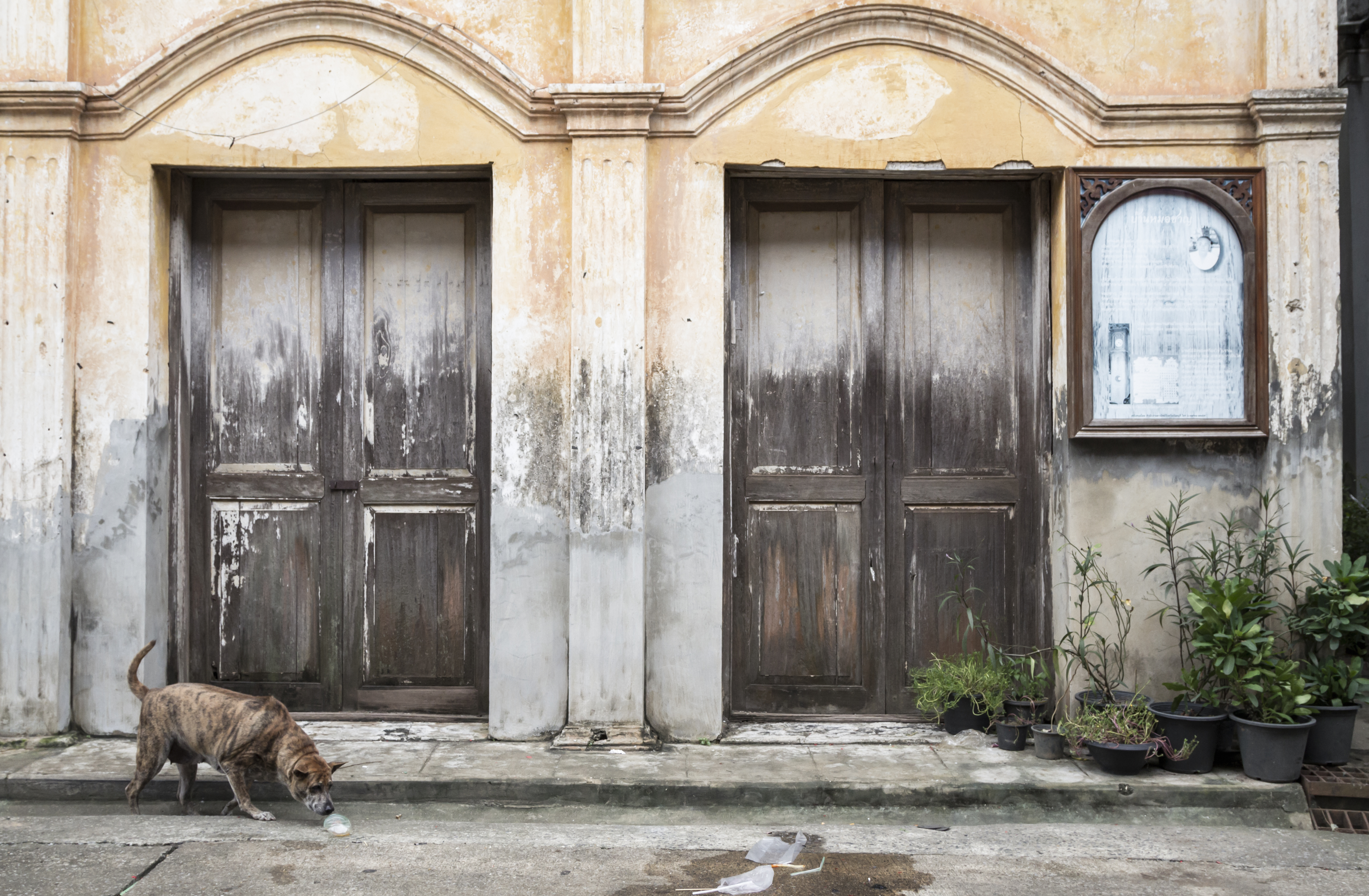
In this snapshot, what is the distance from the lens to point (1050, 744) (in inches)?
192

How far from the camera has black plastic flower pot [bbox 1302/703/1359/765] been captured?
4.65 meters

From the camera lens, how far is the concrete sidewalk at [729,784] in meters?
4.52

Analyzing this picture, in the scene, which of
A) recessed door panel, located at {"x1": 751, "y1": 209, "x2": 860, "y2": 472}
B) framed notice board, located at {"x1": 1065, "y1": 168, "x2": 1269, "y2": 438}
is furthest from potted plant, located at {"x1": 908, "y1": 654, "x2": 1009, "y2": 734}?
framed notice board, located at {"x1": 1065, "y1": 168, "x2": 1269, "y2": 438}

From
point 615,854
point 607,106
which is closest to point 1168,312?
point 607,106

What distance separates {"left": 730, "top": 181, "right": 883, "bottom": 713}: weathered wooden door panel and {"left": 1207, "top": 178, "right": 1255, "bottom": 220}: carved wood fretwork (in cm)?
176

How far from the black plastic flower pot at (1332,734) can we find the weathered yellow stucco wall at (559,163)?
0.69 m

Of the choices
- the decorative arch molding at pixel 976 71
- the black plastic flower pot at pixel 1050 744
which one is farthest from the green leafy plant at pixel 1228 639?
the decorative arch molding at pixel 976 71

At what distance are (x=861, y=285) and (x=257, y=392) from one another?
11.4ft

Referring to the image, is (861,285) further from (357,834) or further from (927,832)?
(357,834)

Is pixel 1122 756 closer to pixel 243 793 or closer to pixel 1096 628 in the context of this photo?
pixel 1096 628

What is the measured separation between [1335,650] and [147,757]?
5593 millimetres

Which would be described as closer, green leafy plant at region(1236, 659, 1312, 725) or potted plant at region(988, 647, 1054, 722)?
green leafy plant at region(1236, 659, 1312, 725)

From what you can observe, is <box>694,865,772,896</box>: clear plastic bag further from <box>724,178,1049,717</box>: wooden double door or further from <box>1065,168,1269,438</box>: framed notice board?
<box>1065,168,1269,438</box>: framed notice board

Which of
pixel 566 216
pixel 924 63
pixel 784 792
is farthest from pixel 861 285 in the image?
pixel 784 792
